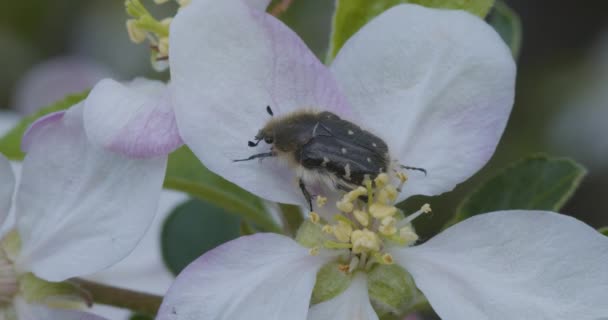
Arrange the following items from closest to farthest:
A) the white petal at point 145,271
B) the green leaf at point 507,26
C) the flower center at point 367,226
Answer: the flower center at point 367,226 → the green leaf at point 507,26 → the white petal at point 145,271

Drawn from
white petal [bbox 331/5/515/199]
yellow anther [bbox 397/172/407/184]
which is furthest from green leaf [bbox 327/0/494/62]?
yellow anther [bbox 397/172/407/184]

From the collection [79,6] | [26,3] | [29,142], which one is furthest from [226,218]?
[79,6]

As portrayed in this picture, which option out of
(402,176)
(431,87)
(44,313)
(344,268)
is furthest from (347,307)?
(44,313)

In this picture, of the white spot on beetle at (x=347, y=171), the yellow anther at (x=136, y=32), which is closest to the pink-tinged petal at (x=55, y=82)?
the yellow anther at (x=136, y=32)

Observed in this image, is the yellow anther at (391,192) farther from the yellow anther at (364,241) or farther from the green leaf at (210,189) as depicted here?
the green leaf at (210,189)

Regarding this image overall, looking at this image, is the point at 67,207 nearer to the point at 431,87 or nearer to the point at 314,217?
the point at 314,217

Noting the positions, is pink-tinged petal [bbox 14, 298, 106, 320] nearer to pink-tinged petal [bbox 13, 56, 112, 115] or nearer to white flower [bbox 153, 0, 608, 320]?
white flower [bbox 153, 0, 608, 320]

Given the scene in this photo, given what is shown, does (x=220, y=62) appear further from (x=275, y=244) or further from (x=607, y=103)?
(x=607, y=103)
